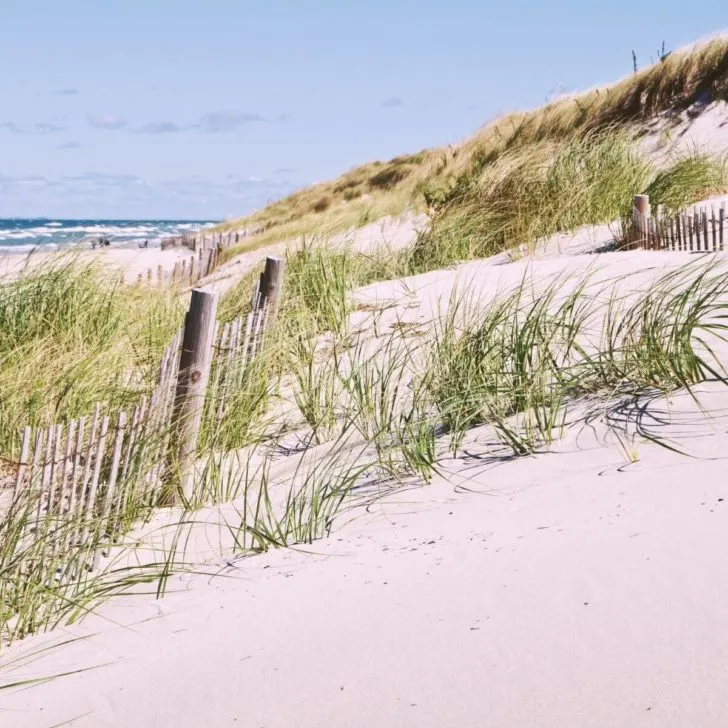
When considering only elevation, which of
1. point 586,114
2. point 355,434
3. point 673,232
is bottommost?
point 355,434

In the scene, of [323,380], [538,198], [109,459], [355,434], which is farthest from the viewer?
[538,198]

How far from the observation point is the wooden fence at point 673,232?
854cm

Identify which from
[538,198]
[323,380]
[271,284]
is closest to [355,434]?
[323,380]

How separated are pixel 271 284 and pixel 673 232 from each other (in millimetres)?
4617

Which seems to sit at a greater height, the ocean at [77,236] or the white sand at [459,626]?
the ocean at [77,236]

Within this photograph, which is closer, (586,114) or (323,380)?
(323,380)

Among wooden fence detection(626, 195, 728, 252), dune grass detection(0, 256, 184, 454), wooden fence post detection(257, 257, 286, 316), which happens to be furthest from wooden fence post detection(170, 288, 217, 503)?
wooden fence detection(626, 195, 728, 252)

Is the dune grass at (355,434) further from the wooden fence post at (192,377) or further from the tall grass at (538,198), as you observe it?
the tall grass at (538,198)

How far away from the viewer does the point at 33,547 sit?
3004 millimetres

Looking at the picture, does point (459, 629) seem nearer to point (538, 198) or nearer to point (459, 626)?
point (459, 626)

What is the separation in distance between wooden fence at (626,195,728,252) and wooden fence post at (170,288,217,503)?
5497 mm

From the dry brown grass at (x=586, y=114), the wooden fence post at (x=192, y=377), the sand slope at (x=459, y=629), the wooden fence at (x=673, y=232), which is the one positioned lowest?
the sand slope at (x=459, y=629)

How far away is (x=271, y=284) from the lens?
18.5 feet

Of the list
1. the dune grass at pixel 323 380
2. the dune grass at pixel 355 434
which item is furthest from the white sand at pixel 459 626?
the dune grass at pixel 323 380
